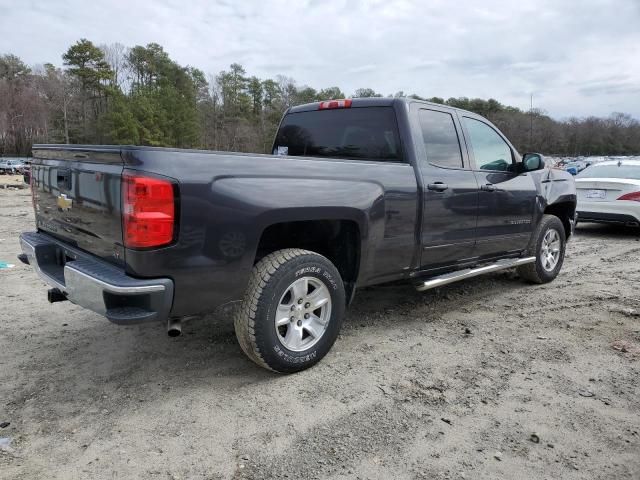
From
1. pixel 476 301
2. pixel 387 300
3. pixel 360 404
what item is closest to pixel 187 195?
pixel 360 404

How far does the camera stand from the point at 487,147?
4.93 metres

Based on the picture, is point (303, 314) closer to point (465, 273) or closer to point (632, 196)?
point (465, 273)

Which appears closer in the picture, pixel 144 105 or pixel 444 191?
pixel 444 191

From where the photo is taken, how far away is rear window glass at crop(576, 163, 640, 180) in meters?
9.93

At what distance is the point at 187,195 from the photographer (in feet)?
8.84

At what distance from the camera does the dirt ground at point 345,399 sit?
8.07 ft

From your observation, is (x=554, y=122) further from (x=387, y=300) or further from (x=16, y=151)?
(x=387, y=300)

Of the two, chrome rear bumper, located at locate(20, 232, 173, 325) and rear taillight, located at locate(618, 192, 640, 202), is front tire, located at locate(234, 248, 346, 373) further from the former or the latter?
rear taillight, located at locate(618, 192, 640, 202)

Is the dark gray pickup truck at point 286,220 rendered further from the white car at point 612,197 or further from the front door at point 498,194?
the white car at point 612,197

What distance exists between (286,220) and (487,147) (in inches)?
106

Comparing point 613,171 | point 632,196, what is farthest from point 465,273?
Result: point 613,171

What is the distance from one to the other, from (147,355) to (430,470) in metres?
2.25

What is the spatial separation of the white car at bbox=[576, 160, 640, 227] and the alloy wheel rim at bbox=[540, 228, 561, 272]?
14.1 feet

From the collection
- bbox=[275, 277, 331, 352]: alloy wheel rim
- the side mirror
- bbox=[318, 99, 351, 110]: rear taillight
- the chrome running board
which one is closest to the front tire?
bbox=[275, 277, 331, 352]: alloy wheel rim
